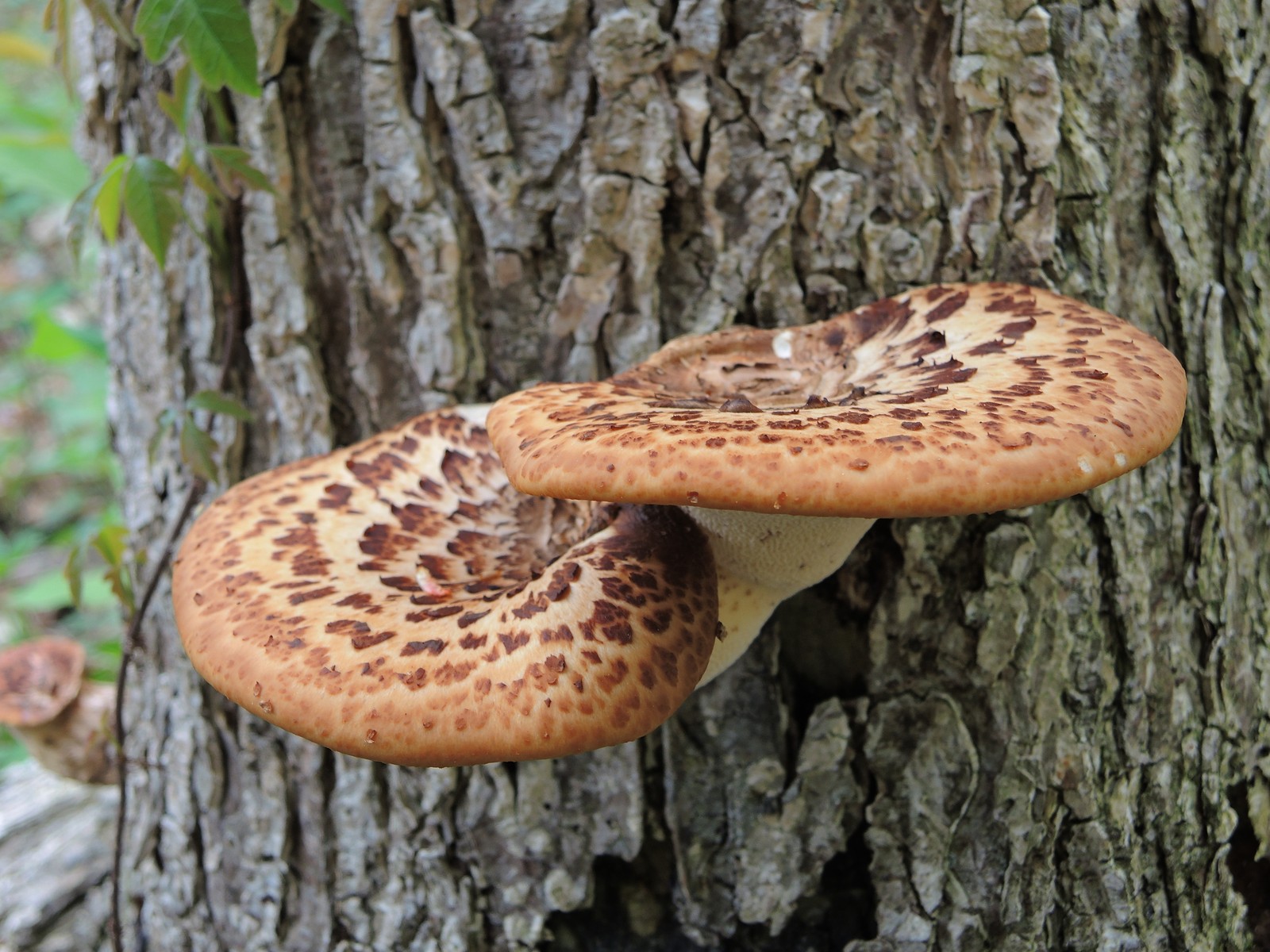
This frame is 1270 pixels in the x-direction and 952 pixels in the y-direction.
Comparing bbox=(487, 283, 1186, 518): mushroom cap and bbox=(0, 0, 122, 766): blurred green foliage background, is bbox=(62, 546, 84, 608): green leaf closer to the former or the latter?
bbox=(0, 0, 122, 766): blurred green foliage background

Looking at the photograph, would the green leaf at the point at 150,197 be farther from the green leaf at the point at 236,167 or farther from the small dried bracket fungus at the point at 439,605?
the small dried bracket fungus at the point at 439,605

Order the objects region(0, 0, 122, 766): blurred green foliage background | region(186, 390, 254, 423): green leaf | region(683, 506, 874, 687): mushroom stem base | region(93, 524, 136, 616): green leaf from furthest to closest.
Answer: region(0, 0, 122, 766): blurred green foliage background → region(93, 524, 136, 616): green leaf → region(186, 390, 254, 423): green leaf → region(683, 506, 874, 687): mushroom stem base

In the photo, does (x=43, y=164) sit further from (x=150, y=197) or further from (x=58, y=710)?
(x=150, y=197)

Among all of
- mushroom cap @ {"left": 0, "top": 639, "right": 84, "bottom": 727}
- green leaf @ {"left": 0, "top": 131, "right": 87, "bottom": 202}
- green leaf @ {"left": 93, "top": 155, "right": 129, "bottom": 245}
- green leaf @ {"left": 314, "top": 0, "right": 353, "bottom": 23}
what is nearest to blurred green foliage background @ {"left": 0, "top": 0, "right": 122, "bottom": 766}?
green leaf @ {"left": 0, "top": 131, "right": 87, "bottom": 202}

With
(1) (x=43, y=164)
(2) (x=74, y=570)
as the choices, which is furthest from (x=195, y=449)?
(1) (x=43, y=164)

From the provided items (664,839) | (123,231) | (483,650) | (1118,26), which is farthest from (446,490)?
(1118,26)

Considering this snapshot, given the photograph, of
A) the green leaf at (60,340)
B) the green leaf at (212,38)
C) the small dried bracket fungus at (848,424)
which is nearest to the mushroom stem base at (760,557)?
the small dried bracket fungus at (848,424)
